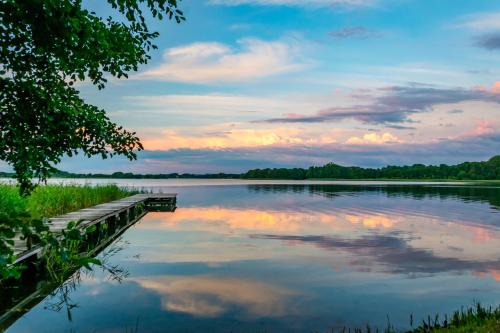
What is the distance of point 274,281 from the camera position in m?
14.9

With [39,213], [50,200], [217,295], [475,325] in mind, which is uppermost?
[50,200]

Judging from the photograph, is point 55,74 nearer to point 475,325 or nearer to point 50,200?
point 475,325

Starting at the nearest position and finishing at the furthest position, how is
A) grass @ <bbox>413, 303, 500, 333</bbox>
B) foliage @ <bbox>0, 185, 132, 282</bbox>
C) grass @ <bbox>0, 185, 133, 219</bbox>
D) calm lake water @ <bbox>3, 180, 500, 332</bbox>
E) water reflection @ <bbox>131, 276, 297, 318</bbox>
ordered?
foliage @ <bbox>0, 185, 132, 282</bbox>
grass @ <bbox>413, 303, 500, 333</bbox>
calm lake water @ <bbox>3, 180, 500, 332</bbox>
water reflection @ <bbox>131, 276, 297, 318</bbox>
grass @ <bbox>0, 185, 133, 219</bbox>

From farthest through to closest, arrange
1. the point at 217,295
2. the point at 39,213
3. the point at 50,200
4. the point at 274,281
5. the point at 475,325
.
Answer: the point at 50,200 < the point at 39,213 < the point at 274,281 < the point at 217,295 < the point at 475,325

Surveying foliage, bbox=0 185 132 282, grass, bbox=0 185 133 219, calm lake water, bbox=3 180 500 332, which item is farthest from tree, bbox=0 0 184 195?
→ grass, bbox=0 185 133 219

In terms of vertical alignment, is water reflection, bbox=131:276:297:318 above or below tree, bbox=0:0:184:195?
below

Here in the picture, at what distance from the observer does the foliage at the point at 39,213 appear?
12.5ft

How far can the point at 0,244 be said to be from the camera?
12.6 feet

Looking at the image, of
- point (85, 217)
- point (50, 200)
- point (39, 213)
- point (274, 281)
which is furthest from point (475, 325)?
point (50, 200)

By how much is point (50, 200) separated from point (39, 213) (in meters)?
3.56

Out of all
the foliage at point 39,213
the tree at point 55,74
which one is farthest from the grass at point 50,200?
the tree at point 55,74

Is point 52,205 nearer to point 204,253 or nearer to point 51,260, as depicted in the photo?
point 204,253

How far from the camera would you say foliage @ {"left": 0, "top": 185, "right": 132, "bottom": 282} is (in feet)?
12.5

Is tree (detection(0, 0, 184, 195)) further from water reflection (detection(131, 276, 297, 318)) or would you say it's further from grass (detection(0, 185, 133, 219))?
grass (detection(0, 185, 133, 219))
